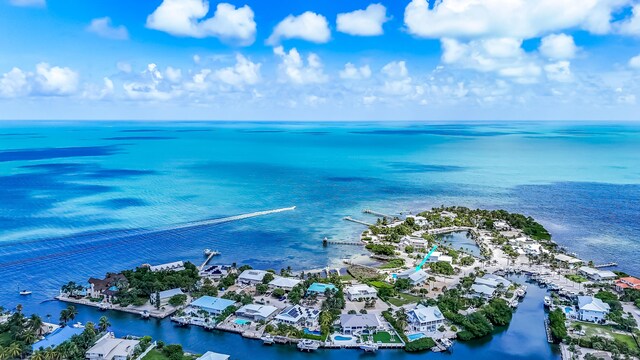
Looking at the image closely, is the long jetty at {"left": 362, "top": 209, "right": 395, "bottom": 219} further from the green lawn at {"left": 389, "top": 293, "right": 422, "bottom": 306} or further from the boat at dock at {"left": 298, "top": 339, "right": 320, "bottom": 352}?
the boat at dock at {"left": 298, "top": 339, "right": 320, "bottom": 352}

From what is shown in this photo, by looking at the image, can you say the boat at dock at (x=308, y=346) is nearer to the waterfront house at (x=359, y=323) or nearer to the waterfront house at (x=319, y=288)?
the waterfront house at (x=359, y=323)

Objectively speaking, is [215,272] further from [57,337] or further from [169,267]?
[57,337]

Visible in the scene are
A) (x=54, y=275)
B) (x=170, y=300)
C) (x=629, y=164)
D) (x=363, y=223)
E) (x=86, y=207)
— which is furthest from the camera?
(x=629, y=164)

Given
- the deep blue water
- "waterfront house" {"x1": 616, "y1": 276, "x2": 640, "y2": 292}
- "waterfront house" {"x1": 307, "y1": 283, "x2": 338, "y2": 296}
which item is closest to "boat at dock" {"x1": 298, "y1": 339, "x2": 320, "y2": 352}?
the deep blue water

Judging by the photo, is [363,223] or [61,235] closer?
[61,235]

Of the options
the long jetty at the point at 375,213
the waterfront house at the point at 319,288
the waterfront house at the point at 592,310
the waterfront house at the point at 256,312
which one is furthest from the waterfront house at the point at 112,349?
the long jetty at the point at 375,213

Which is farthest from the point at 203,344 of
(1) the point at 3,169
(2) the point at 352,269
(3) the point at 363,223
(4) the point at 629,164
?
(4) the point at 629,164

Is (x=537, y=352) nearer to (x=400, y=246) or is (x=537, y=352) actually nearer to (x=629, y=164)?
(x=400, y=246)
